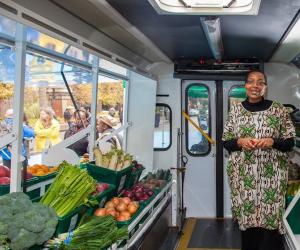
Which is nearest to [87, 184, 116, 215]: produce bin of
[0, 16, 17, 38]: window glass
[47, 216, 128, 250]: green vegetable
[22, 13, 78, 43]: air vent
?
[47, 216, 128, 250]: green vegetable

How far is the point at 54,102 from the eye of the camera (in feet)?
Result: 14.5

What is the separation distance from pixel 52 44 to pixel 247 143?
1670 millimetres

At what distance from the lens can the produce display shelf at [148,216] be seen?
3.18 metres

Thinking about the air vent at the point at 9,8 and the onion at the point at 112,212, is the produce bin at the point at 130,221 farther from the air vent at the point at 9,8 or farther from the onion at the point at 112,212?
the air vent at the point at 9,8

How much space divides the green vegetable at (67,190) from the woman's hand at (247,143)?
45.7 inches

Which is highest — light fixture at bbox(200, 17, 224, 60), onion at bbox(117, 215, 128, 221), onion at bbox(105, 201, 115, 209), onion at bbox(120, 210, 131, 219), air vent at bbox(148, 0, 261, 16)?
light fixture at bbox(200, 17, 224, 60)

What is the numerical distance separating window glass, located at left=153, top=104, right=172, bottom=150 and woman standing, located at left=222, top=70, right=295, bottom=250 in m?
2.88

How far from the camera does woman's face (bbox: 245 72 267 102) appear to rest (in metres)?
2.97

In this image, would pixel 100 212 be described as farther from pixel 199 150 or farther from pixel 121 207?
pixel 199 150

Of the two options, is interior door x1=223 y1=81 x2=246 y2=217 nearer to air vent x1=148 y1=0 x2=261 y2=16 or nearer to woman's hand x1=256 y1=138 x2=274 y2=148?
air vent x1=148 y1=0 x2=261 y2=16

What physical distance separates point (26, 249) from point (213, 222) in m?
4.64

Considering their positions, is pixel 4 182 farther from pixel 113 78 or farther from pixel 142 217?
pixel 113 78

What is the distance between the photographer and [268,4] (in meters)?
2.85

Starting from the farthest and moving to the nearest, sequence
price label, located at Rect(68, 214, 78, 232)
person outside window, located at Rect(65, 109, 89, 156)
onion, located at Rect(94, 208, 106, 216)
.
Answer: person outside window, located at Rect(65, 109, 89, 156) < onion, located at Rect(94, 208, 106, 216) < price label, located at Rect(68, 214, 78, 232)
